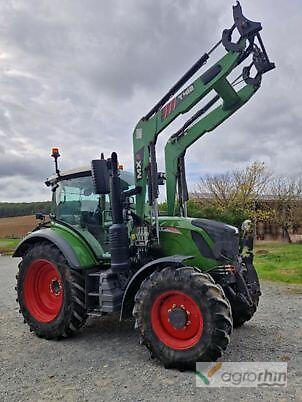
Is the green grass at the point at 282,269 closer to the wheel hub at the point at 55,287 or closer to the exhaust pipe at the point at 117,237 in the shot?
the exhaust pipe at the point at 117,237

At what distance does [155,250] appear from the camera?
214 inches

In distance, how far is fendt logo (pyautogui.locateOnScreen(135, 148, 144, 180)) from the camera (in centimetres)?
553

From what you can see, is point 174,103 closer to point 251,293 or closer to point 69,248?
point 69,248

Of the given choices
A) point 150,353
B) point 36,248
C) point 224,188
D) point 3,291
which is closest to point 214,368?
point 150,353

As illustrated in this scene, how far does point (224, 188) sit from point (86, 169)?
21712 mm

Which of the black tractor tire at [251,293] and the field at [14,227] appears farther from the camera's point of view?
the field at [14,227]

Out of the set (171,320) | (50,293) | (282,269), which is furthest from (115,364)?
(282,269)

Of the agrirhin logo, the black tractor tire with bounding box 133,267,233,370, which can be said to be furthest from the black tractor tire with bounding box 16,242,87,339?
the agrirhin logo

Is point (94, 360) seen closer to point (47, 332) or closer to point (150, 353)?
point (150, 353)

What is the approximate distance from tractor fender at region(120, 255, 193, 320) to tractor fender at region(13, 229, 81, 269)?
911 millimetres

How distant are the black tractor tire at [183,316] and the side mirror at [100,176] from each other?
1.31 m

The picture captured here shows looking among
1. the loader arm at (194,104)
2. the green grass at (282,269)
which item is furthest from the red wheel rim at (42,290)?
the green grass at (282,269)

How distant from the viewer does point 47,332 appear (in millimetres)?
5723

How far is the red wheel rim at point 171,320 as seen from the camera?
446cm
